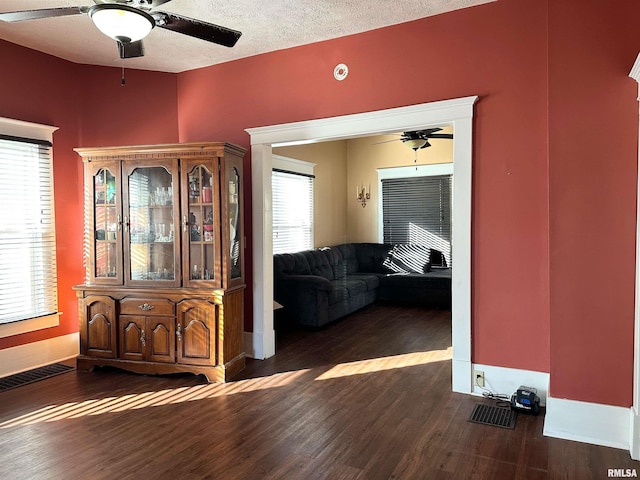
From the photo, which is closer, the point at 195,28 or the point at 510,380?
the point at 195,28

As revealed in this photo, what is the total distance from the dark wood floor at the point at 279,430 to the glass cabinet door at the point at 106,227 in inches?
36.0

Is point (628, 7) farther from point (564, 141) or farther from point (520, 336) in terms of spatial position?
point (520, 336)

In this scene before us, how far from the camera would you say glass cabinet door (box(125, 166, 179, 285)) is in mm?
4035

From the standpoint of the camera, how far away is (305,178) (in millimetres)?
7117

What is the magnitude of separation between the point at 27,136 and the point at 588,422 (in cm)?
489

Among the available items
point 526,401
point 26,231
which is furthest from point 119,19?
point 526,401

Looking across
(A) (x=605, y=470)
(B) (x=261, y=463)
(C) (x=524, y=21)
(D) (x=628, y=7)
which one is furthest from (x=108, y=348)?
(D) (x=628, y=7)

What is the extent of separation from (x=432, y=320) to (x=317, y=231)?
93.6 inches

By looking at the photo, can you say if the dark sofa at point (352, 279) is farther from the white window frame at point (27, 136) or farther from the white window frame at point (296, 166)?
the white window frame at point (27, 136)

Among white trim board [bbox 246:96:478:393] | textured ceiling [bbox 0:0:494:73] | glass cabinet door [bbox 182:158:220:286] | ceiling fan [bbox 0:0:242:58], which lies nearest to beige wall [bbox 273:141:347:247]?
white trim board [bbox 246:96:478:393]

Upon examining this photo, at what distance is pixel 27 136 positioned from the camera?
4.11 m

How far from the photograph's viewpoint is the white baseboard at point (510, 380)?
3.29 m

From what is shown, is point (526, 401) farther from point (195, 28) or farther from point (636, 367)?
point (195, 28)

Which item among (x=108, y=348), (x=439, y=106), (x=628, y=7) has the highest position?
(x=628, y=7)
